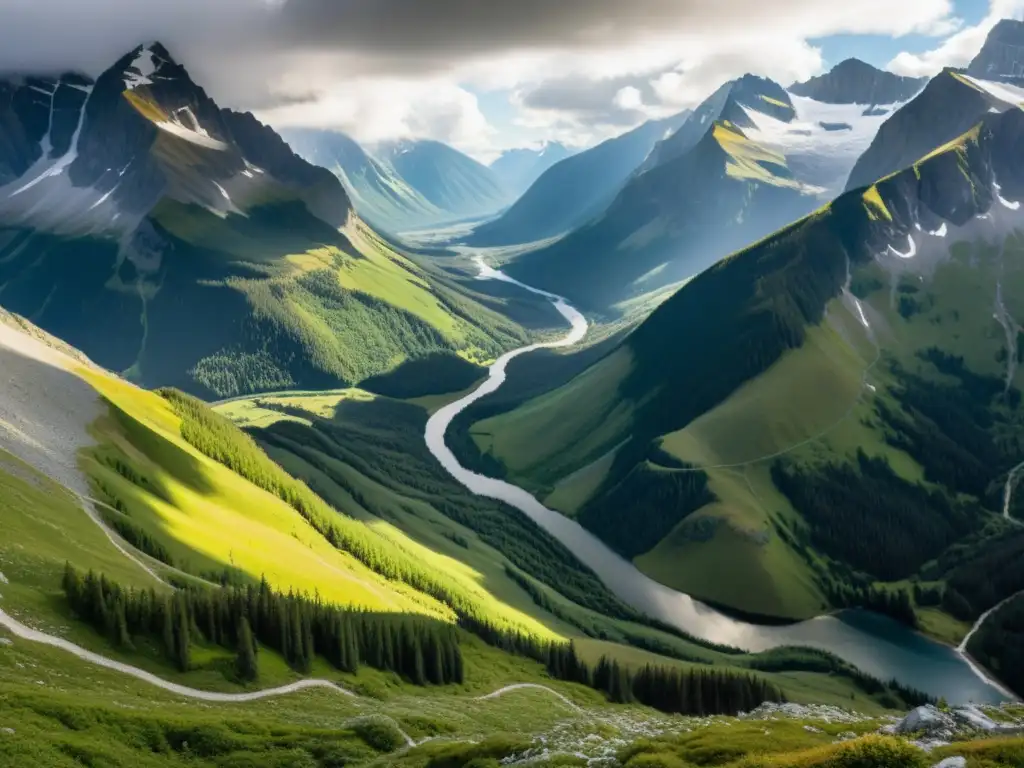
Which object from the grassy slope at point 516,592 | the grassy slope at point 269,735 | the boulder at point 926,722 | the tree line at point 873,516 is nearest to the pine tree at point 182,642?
the grassy slope at point 269,735

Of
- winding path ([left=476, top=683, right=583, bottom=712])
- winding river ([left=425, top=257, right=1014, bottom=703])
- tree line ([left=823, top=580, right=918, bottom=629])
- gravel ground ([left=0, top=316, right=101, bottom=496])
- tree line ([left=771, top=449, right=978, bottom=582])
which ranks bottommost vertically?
winding river ([left=425, top=257, right=1014, bottom=703])

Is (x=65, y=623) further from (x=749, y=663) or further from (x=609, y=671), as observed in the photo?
(x=749, y=663)

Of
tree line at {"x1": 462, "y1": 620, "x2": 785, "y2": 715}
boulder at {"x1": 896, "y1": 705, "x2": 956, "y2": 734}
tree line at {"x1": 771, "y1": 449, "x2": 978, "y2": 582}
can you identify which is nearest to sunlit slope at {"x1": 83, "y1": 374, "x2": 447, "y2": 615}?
tree line at {"x1": 462, "y1": 620, "x2": 785, "y2": 715}

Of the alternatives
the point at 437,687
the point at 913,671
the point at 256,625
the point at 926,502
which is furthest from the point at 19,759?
the point at 926,502

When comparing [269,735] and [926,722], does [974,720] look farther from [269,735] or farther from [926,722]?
[269,735]

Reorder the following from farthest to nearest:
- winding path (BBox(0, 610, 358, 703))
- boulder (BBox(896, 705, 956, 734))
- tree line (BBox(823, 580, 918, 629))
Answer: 1. tree line (BBox(823, 580, 918, 629))
2. winding path (BBox(0, 610, 358, 703))
3. boulder (BBox(896, 705, 956, 734))

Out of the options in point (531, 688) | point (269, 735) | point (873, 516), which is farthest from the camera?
point (873, 516)

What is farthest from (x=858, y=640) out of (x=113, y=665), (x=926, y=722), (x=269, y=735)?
(x=113, y=665)

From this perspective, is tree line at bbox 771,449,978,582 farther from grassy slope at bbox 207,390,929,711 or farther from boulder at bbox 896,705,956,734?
boulder at bbox 896,705,956,734

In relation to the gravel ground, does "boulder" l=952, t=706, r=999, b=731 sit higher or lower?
lower
